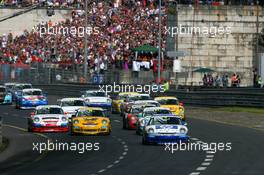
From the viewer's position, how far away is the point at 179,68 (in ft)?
215

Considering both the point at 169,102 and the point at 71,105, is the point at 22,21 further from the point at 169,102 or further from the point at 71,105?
the point at 169,102

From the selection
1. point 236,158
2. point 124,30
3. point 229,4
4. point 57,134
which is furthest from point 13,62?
point 236,158

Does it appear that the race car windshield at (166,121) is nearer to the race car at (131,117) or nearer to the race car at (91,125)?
the race car at (91,125)

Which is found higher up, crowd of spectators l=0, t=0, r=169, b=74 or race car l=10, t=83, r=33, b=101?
crowd of spectators l=0, t=0, r=169, b=74

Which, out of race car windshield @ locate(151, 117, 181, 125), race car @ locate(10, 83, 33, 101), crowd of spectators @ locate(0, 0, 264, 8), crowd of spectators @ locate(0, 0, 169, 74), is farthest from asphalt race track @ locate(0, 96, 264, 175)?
crowd of spectators @ locate(0, 0, 264, 8)

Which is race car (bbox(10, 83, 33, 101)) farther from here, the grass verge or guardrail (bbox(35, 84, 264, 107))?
the grass verge

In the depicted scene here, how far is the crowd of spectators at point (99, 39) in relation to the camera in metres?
69.6

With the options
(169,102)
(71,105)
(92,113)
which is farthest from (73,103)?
(92,113)

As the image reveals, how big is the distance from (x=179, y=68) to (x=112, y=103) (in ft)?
22.9

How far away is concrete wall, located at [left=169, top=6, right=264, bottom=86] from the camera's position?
7112 cm

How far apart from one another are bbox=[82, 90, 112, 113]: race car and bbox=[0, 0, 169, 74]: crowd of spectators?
19.2ft

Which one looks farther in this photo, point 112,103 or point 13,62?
point 13,62

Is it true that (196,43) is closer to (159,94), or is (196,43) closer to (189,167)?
(159,94)

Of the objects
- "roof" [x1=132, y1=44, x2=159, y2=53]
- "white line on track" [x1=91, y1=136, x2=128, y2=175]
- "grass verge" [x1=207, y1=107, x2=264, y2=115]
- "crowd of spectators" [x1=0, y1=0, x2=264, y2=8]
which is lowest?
"white line on track" [x1=91, y1=136, x2=128, y2=175]
